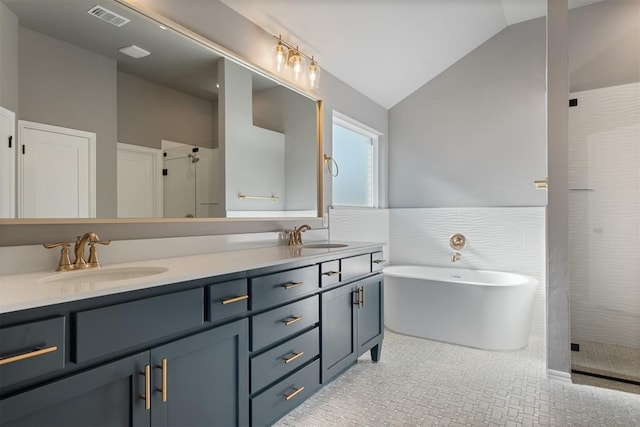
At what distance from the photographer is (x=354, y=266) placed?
7.38 ft

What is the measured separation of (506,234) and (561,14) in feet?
6.15

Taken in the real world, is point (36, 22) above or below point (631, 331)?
above

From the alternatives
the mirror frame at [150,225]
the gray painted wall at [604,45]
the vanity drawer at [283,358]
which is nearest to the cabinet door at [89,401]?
the vanity drawer at [283,358]

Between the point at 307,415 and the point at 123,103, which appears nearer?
the point at 123,103

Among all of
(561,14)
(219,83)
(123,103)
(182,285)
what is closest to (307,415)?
(182,285)

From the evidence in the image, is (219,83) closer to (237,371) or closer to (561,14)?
(237,371)

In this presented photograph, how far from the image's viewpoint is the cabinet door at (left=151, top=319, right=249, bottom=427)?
1161 mm

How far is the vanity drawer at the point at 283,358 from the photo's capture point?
1.52m

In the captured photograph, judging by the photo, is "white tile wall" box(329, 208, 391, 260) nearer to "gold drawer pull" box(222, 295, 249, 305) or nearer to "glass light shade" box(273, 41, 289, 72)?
"glass light shade" box(273, 41, 289, 72)

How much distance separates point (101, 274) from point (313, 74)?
6.68ft

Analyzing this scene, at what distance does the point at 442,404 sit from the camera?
1.99 meters

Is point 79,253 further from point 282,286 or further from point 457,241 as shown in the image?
point 457,241

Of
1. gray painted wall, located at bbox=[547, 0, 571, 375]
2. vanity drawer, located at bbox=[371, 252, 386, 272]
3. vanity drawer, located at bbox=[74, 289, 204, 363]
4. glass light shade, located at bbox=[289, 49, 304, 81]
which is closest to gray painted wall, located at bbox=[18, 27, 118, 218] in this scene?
vanity drawer, located at bbox=[74, 289, 204, 363]

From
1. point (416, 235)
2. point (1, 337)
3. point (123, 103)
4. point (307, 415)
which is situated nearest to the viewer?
point (1, 337)
